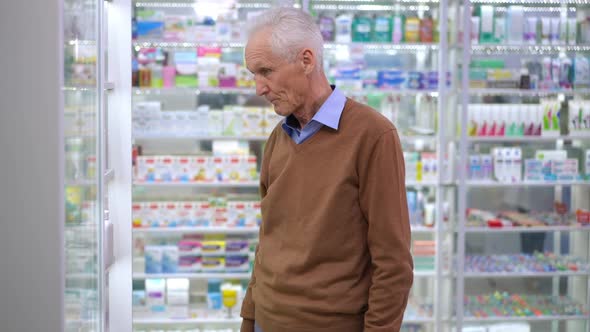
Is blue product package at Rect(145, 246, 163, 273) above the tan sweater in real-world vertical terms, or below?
below

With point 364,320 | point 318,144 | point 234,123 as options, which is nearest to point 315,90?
point 318,144

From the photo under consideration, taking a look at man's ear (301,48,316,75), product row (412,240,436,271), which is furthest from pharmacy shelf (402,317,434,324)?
man's ear (301,48,316,75)

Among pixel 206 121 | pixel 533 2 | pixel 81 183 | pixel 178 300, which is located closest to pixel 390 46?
pixel 533 2

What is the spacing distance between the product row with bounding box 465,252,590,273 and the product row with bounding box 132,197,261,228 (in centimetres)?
164

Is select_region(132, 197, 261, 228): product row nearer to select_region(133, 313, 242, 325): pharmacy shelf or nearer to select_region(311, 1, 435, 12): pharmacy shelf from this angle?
select_region(133, 313, 242, 325): pharmacy shelf

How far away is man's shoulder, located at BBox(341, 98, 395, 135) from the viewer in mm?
2029

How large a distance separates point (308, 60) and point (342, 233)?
1.44ft

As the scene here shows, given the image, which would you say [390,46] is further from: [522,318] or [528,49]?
[522,318]

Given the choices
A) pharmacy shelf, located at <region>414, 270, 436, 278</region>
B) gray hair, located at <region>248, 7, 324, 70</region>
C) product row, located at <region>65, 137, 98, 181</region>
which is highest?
gray hair, located at <region>248, 7, 324, 70</region>

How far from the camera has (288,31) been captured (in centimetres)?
203

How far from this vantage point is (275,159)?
2.21 meters

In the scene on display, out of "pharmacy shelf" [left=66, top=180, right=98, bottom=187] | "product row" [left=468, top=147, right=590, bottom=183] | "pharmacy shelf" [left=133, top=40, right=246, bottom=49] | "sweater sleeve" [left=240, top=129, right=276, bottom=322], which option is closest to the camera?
"pharmacy shelf" [left=66, top=180, right=98, bottom=187]

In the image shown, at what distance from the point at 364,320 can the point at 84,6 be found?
109 centimetres

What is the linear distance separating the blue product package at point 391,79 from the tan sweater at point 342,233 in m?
3.91
